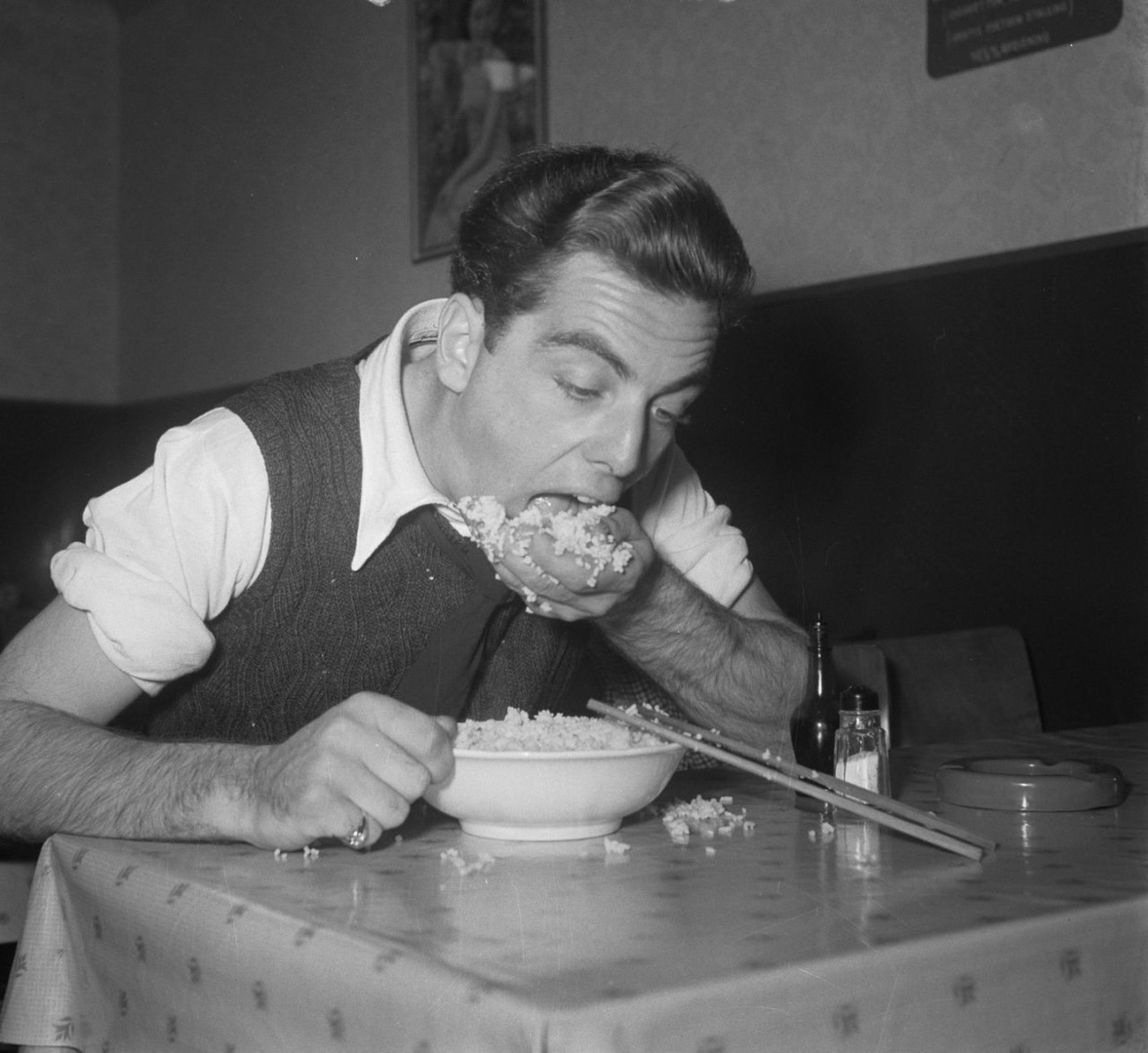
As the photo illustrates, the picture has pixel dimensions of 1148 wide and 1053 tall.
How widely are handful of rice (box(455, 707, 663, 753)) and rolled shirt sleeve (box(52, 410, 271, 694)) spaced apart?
0.31m

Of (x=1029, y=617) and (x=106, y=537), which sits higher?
(x=106, y=537)

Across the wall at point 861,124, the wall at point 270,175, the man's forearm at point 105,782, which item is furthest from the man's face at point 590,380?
the wall at point 270,175

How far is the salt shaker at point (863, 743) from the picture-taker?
44.4 inches

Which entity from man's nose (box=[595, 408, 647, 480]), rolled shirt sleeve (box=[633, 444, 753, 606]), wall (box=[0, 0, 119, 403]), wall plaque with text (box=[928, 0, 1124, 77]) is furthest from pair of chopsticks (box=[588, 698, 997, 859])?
wall (box=[0, 0, 119, 403])

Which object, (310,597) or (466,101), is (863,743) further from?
(466,101)

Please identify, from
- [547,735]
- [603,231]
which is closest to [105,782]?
[547,735]

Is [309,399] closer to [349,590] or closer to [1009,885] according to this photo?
[349,590]

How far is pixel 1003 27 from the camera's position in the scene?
2.11 meters

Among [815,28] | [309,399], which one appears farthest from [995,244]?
[309,399]

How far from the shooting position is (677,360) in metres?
1.36

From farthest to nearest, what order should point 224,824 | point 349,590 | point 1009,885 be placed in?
point 349,590, point 224,824, point 1009,885

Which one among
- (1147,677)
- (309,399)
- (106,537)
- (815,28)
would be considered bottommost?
(1147,677)

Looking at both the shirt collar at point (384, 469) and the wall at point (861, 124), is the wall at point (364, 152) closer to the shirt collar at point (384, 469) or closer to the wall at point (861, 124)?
the wall at point (861, 124)

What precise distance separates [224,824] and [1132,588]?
1.62 metres
